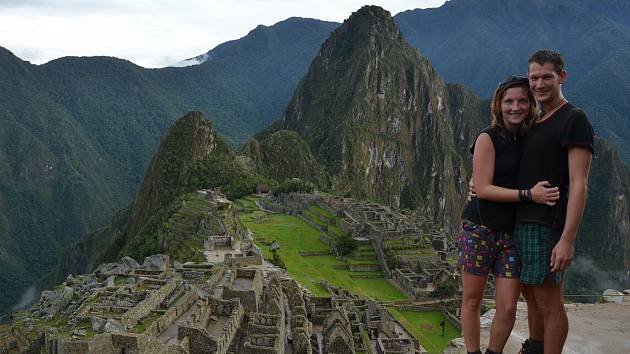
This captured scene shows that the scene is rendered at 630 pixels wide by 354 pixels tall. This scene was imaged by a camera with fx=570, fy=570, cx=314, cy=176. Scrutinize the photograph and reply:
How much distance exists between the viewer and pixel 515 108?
638 cm

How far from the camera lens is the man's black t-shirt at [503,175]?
20.7ft

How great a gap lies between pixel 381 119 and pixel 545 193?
155 m

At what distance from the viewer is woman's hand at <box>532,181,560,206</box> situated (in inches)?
231

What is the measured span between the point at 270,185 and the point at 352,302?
201 ft

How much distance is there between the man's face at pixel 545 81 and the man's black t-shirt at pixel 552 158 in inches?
7.8

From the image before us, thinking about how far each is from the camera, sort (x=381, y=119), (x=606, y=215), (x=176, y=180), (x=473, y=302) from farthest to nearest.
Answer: (x=381, y=119)
(x=606, y=215)
(x=176, y=180)
(x=473, y=302)

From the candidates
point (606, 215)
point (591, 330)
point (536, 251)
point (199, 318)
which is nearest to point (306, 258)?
point (199, 318)

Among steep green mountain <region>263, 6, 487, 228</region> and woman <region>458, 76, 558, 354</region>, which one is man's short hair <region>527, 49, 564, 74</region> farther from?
steep green mountain <region>263, 6, 487, 228</region>

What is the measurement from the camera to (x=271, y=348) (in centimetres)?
1623

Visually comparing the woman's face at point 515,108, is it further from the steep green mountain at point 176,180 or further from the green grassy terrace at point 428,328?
the steep green mountain at point 176,180

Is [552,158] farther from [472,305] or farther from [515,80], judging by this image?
[472,305]

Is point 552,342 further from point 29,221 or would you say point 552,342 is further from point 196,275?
point 29,221

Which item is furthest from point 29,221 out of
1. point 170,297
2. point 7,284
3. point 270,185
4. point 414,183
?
point 170,297

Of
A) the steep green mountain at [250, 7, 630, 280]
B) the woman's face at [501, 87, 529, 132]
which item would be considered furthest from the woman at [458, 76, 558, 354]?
the steep green mountain at [250, 7, 630, 280]
